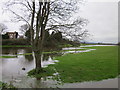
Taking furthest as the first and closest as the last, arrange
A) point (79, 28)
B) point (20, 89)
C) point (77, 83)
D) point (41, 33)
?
point (41, 33), point (79, 28), point (77, 83), point (20, 89)

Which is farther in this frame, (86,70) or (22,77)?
(86,70)

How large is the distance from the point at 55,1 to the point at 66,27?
215 cm

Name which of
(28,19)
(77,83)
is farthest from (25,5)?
(77,83)

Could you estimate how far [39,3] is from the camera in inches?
392

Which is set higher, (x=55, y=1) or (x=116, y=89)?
(x=55, y=1)

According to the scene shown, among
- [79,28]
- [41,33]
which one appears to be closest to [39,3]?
[41,33]

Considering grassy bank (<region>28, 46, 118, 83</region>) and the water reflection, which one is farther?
grassy bank (<region>28, 46, 118, 83</region>)

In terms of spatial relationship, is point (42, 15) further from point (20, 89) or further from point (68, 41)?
point (20, 89)

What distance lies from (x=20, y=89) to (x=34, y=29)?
5194mm

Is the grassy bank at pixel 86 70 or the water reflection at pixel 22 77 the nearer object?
the water reflection at pixel 22 77

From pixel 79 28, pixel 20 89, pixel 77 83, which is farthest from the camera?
pixel 79 28

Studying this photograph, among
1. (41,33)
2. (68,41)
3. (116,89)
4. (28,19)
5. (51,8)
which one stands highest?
(51,8)

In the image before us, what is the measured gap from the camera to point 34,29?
10477 millimetres

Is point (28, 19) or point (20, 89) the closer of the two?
point (20, 89)
